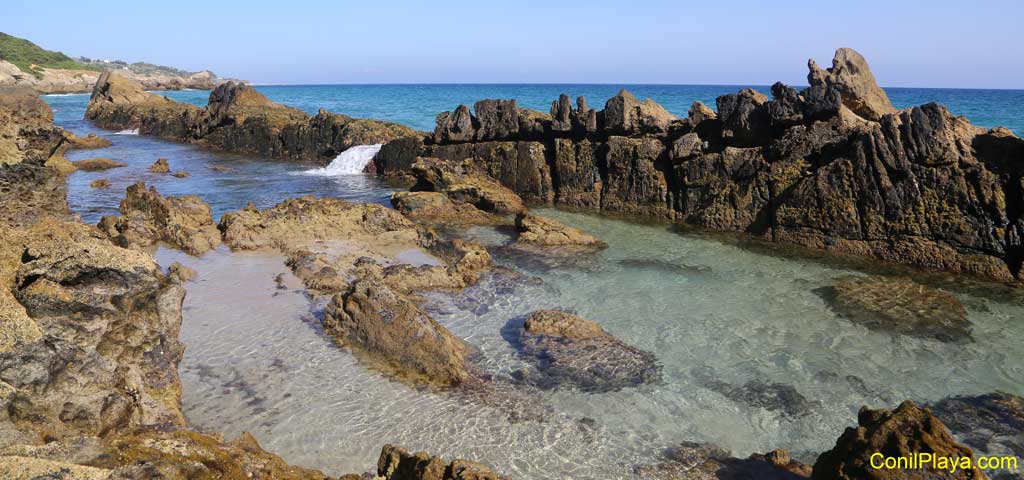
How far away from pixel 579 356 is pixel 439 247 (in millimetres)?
6911

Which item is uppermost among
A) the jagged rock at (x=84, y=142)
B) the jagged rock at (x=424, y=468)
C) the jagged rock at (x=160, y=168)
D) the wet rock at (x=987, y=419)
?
the jagged rock at (x=84, y=142)

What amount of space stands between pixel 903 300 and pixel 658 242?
6063 mm

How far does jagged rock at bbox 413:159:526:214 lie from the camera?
21.0 m

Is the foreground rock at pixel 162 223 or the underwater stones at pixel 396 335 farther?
the foreground rock at pixel 162 223

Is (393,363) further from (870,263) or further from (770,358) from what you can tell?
(870,263)

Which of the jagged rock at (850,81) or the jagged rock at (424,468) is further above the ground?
the jagged rock at (850,81)

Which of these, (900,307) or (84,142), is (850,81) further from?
(84,142)

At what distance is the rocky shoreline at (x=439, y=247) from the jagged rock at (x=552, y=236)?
6 cm

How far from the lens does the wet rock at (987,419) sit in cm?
769

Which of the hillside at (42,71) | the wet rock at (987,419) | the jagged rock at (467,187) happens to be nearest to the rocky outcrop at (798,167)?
the jagged rock at (467,187)

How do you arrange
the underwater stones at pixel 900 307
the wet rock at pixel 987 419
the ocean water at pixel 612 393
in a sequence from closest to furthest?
the ocean water at pixel 612 393 → the wet rock at pixel 987 419 → the underwater stones at pixel 900 307

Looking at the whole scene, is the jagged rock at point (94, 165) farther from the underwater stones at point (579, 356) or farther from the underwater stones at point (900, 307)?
the underwater stones at point (900, 307)

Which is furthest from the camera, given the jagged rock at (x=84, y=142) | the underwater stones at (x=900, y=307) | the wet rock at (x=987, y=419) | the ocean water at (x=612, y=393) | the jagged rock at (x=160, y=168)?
the jagged rock at (x=84, y=142)

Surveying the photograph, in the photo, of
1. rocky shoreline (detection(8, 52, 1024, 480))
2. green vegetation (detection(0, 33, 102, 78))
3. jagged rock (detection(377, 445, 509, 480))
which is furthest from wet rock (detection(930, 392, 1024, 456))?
green vegetation (detection(0, 33, 102, 78))
